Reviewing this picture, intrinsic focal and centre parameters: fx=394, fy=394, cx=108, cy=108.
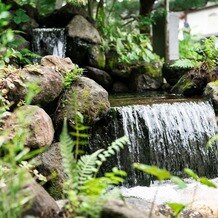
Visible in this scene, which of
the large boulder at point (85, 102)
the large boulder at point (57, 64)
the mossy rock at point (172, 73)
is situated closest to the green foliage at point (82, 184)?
the large boulder at point (85, 102)

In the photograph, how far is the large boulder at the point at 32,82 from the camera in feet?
16.4

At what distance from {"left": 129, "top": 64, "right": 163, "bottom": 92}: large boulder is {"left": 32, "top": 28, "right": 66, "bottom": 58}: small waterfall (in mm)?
2027

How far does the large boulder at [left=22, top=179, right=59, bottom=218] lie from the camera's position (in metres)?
2.12

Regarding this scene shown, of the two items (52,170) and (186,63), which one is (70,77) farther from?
(186,63)

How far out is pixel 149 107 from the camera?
6910 mm

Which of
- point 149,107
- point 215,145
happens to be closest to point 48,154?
point 149,107

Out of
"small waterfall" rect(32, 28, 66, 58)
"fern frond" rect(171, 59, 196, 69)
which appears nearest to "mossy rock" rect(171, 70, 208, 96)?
"fern frond" rect(171, 59, 196, 69)

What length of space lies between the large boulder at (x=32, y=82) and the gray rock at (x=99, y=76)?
432 cm

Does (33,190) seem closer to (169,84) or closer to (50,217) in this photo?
(50,217)

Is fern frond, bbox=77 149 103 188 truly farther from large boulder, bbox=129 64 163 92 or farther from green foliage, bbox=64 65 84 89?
large boulder, bbox=129 64 163 92

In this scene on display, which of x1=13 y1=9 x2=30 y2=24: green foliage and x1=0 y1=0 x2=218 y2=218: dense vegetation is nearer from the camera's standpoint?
x1=0 y1=0 x2=218 y2=218: dense vegetation

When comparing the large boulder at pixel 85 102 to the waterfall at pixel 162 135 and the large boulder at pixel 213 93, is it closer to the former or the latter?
the waterfall at pixel 162 135

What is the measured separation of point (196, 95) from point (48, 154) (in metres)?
4.83

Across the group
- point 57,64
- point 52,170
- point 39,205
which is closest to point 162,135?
point 57,64
